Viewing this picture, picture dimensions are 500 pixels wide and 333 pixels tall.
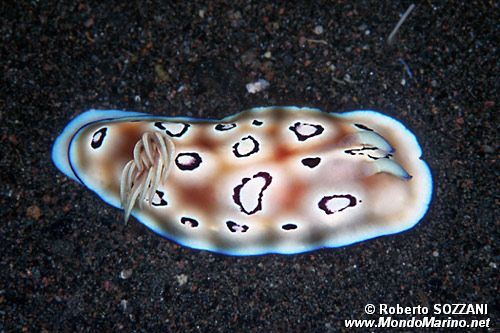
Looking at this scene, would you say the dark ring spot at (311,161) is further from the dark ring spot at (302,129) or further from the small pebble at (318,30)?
the small pebble at (318,30)

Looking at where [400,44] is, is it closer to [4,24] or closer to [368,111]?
[368,111]

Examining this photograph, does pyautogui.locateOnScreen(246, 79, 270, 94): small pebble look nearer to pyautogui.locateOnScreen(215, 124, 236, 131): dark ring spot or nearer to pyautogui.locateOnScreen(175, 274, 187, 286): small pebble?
pyautogui.locateOnScreen(215, 124, 236, 131): dark ring spot

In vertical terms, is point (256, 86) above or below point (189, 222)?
above

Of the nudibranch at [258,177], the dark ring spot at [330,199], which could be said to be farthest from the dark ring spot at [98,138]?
the dark ring spot at [330,199]

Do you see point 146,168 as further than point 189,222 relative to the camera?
No

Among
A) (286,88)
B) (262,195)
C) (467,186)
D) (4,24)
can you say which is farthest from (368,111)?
(4,24)

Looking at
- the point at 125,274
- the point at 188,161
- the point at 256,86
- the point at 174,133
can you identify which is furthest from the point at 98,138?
the point at 256,86

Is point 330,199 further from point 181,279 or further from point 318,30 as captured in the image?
point 318,30
